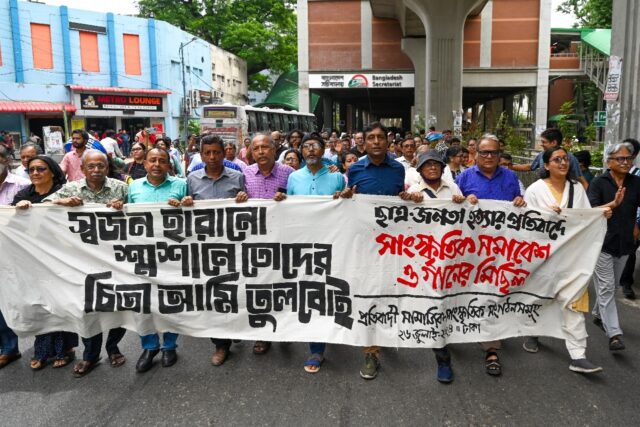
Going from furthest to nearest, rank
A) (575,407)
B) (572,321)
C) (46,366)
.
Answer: (46,366) < (572,321) < (575,407)

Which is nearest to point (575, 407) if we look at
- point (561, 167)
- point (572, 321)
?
point (572, 321)

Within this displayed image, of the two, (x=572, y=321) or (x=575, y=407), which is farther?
(x=572, y=321)

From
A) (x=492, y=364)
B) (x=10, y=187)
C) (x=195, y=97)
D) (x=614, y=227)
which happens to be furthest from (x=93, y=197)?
(x=195, y=97)

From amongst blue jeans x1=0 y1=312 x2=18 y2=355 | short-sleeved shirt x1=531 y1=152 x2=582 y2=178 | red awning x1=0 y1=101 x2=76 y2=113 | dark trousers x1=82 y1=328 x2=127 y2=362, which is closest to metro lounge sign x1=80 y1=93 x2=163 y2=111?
red awning x1=0 y1=101 x2=76 y2=113

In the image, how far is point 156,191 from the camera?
4.53m

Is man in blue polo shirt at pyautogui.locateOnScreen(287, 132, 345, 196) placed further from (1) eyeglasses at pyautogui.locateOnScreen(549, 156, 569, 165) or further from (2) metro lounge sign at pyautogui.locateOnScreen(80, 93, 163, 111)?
(2) metro lounge sign at pyautogui.locateOnScreen(80, 93, 163, 111)

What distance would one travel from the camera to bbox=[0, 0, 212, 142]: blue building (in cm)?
2976

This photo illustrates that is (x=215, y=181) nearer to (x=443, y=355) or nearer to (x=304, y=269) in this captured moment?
(x=304, y=269)

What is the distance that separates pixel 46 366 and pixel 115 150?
8.20 m

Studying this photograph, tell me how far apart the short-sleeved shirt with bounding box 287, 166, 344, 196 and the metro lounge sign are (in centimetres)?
3176

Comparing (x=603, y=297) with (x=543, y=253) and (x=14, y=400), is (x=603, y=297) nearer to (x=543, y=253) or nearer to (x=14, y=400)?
(x=543, y=253)

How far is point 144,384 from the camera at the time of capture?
4.09 metres

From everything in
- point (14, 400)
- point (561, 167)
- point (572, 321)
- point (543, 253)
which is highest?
point (561, 167)

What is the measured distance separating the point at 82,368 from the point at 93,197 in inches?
54.1
